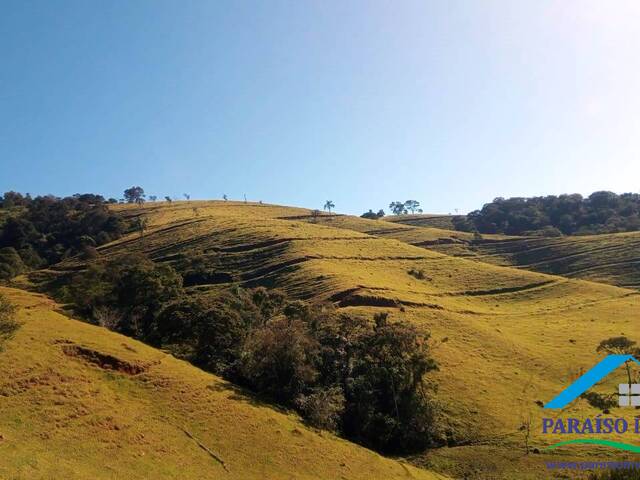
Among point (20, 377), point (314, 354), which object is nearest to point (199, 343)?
point (314, 354)

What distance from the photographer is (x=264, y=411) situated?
39406 millimetres

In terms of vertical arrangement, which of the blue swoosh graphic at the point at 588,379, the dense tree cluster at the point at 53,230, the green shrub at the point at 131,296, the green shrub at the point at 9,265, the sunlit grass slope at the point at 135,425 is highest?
the dense tree cluster at the point at 53,230

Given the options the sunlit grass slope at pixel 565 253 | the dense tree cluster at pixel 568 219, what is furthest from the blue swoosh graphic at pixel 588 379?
the dense tree cluster at pixel 568 219

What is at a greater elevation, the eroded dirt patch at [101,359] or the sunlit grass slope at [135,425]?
the eroded dirt patch at [101,359]

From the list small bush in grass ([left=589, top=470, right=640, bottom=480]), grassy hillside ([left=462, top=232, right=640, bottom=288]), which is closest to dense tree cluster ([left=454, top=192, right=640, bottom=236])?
grassy hillside ([left=462, top=232, right=640, bottom=288])

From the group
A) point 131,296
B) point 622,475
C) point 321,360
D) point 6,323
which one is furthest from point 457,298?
point 6,323

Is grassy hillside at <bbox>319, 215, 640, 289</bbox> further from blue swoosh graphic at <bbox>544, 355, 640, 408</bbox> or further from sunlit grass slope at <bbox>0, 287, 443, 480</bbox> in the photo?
sunlit grass slope at <bbox>0, 287, 443, 480</bbox>

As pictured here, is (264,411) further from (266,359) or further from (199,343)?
(199,343)

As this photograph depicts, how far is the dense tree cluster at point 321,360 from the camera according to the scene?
1705 inches

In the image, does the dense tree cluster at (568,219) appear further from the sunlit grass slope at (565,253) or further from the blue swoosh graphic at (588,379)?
the blue swoosh graphic at (588,379)

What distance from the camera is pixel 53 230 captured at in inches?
6097

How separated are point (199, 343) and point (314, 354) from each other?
11.7m

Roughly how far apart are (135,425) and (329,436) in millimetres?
14731

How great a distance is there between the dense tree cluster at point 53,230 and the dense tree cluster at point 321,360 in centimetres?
8902
